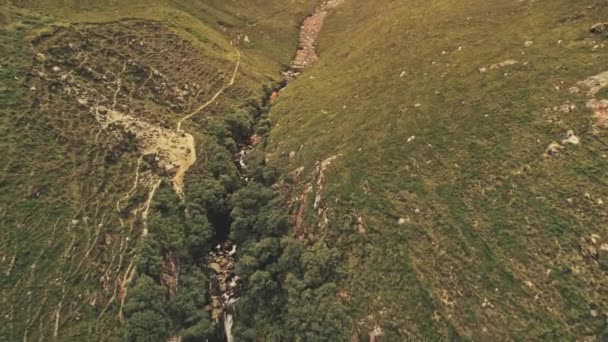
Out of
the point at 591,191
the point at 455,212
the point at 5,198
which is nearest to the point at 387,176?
the point at 455,212

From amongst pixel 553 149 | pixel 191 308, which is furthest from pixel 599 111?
pixel 191 308

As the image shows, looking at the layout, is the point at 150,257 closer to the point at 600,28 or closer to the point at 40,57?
the point at 40,57

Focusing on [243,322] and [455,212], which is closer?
[455,212]

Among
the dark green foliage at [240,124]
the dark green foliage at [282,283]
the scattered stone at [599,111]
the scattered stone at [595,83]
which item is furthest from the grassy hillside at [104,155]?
the scattered stone at [595,83]

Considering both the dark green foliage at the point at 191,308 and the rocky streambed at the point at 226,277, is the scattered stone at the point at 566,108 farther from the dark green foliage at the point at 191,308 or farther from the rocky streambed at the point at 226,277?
the dark green foliage at the point at 191,308

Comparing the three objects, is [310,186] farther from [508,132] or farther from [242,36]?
[242,36]

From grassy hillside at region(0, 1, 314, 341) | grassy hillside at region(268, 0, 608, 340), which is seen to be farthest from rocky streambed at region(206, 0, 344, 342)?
grassy hillside at region(268, 0, 608, 340)
